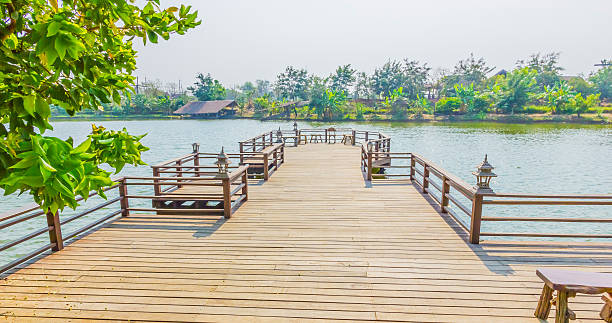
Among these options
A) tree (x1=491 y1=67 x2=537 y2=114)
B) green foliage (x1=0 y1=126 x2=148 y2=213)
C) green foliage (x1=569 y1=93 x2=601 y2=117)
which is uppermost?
tree (x1=491 y1=67 x2=537 y2=114)

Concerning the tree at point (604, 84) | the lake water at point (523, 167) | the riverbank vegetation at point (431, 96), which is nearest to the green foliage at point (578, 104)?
the riverbank vegetation at point (431, 96)

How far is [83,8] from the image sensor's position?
1.58 meters

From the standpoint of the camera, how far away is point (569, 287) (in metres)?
2.41

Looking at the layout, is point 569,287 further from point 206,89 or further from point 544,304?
point 206,89

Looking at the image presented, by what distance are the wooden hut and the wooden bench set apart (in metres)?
58.9

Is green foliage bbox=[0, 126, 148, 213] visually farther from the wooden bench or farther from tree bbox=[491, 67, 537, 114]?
tree bbox=[491, 67, 537, 114]

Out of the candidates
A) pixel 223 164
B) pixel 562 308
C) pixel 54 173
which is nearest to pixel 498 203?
pixel 562 308

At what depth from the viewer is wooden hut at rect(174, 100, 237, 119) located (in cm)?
5847

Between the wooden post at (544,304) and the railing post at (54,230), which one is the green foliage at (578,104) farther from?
the railing post at (54,230)

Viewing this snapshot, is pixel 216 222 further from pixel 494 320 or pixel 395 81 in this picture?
pixel 395 81

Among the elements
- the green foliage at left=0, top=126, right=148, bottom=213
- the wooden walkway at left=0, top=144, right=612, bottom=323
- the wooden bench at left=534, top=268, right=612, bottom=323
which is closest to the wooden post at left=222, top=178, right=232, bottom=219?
the wooden walkway at left=0, top=144, right=612, bottom=323

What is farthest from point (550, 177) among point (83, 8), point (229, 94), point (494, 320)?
point (229, 94)

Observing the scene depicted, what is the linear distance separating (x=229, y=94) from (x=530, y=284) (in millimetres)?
109065

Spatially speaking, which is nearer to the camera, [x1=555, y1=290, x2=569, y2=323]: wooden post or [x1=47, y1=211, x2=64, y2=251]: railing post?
[x1=555, y1=290, x2=569, y2=323]: wooden post
